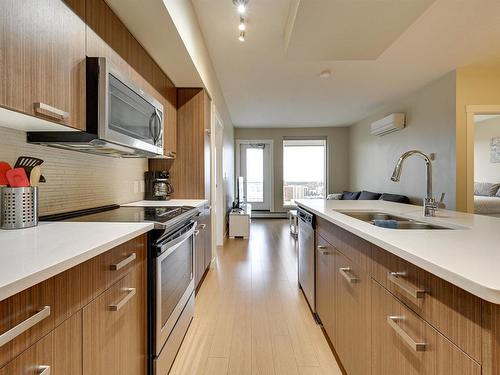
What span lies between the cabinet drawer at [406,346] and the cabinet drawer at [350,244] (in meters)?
0.13

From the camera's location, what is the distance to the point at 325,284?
6.13 ft

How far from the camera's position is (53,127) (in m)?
1.26

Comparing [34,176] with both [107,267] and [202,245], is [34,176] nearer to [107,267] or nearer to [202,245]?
[107,267]

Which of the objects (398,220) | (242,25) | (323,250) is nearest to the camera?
(398,220)

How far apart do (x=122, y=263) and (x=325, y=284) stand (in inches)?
51.9

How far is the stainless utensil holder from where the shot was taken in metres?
1.13

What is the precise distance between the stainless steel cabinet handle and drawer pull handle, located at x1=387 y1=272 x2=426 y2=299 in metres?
1.40

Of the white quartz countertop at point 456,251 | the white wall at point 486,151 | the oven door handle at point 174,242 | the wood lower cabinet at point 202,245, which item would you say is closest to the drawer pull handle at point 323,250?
the white quartz countertop at point 456,251

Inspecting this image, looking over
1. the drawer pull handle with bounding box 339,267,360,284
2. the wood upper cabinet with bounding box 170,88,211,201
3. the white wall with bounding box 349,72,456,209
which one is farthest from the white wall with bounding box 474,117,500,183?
the drawer pull handle with bounding box 339,267,360,284

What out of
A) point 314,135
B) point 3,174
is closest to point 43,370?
point 3,174

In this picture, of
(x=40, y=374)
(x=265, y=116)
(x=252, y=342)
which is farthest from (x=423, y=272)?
(x=265, y=116)

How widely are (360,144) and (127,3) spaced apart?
6.47 m

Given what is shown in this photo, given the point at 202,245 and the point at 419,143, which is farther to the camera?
the point at 419,143

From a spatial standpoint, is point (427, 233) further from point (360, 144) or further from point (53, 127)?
point (360, 144)
